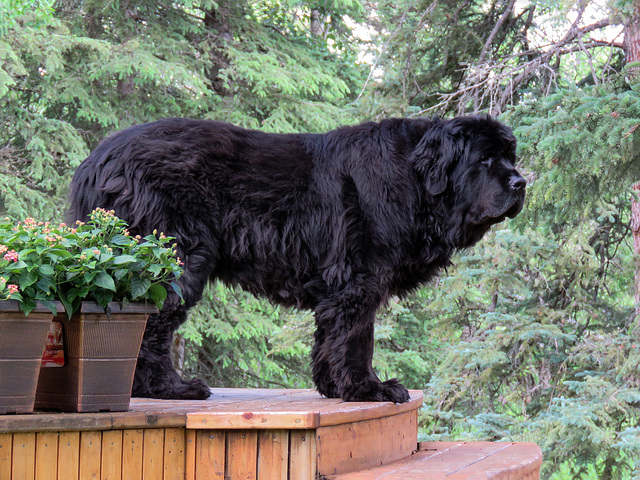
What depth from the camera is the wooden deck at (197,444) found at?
2.71 m

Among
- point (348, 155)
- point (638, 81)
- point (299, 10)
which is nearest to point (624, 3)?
point (638, 81)

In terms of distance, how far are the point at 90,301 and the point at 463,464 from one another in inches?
80.8

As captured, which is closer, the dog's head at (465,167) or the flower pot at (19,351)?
the flower pot at (19,351)

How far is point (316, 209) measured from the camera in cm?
390

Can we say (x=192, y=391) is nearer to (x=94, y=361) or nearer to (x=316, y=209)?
(x=94, y=361)

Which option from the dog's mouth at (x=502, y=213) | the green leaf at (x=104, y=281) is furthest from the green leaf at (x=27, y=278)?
the dog's mouth at (x=502, y=213)

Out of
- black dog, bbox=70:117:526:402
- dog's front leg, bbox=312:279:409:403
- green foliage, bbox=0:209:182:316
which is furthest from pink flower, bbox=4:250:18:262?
dog's front leg, bbox=312:279:409:403

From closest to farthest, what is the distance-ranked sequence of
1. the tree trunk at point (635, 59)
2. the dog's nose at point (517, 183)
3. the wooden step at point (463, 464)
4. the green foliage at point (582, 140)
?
the wooden step at point (463, 464) → the dog's nose at point (517, 183) → the green foliage at point (582, 140) → the tree trunk at point (635, 59)

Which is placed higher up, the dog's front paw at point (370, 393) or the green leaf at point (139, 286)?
Answer: the green leaf at point (139, 286)

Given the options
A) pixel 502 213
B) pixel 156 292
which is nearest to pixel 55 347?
pixel 156 292

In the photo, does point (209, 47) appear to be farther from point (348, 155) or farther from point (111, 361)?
point (111, 361)

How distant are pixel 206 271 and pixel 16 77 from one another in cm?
843

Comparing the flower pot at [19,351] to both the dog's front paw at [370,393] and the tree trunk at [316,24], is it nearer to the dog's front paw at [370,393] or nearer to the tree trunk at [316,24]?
the dog's front paw at [370,393]

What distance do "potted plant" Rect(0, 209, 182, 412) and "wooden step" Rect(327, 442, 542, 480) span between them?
105cm
